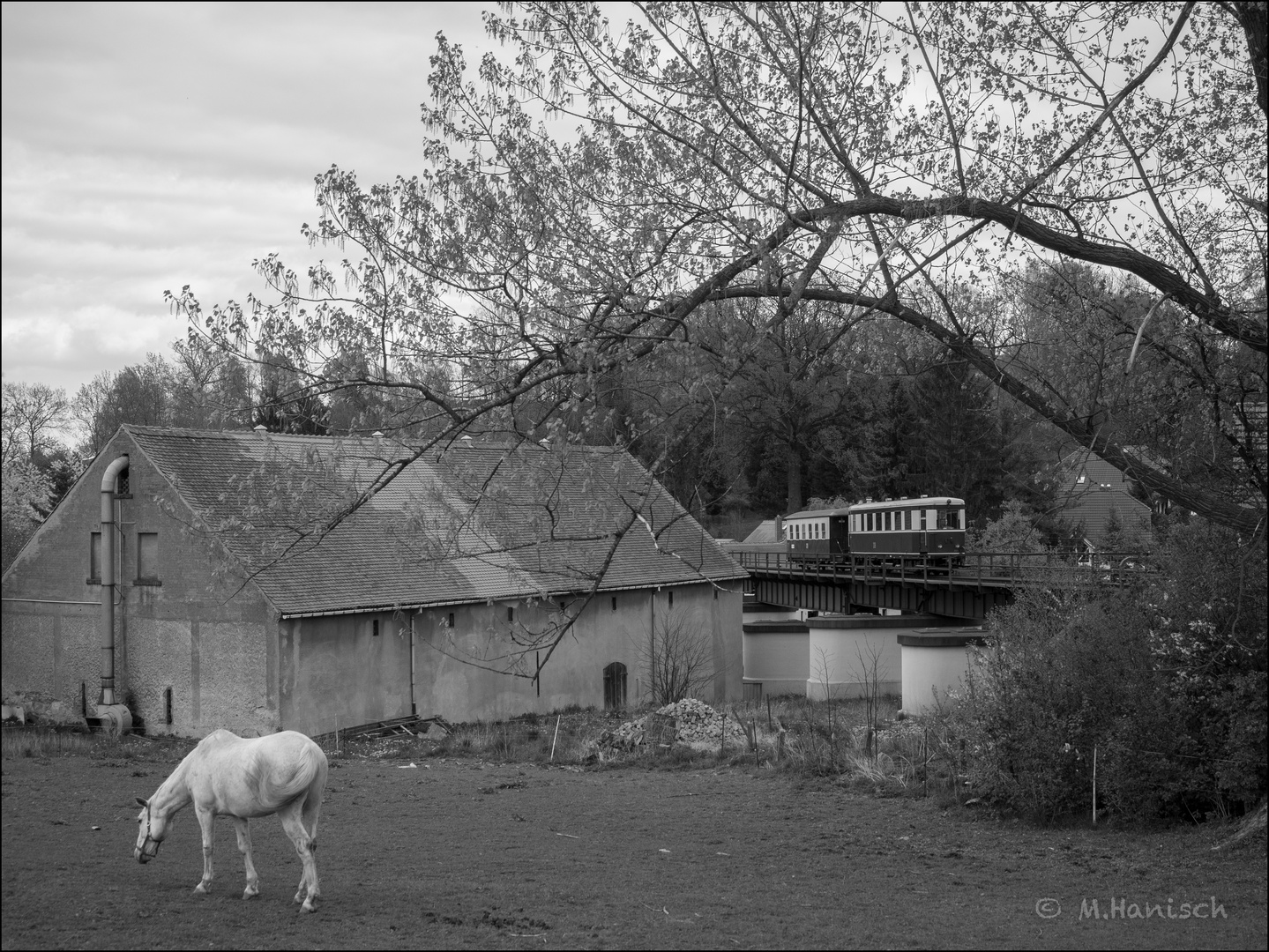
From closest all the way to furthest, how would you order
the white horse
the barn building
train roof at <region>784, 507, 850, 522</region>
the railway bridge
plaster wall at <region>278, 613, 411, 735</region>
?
the white horse, plaster wall at <region>278, 613, 411, 735</region>, the barn building, the railway bridge, train roof at <region>784, 507, 850, 522</region>

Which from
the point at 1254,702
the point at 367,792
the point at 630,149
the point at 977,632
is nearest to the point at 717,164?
the point at 630,149

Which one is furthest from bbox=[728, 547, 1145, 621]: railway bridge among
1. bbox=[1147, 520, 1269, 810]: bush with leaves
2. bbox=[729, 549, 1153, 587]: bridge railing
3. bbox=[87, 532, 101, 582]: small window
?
bbox=[87, 532, 101, 582]: small window

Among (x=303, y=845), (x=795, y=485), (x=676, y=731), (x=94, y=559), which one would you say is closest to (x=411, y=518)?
(x=303, y=845)

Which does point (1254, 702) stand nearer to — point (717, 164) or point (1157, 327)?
point (1157, 327)

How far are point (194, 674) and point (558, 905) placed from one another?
61.7 feet

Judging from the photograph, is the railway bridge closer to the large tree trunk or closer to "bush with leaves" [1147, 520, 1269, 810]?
the large tree trunk

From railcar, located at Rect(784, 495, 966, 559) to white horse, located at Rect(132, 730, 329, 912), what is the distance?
29.0 m

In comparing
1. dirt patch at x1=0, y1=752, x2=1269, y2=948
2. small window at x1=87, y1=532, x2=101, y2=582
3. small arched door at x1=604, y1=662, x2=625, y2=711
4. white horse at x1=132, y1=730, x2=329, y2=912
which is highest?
small window at x1=87, y1=532, x2=101, y2=582

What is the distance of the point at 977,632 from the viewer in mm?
28438

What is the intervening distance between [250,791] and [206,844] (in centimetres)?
86

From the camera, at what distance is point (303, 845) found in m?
9.48

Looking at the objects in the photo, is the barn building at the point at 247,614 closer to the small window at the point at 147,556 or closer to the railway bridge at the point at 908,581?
the small window at the point at 147,556

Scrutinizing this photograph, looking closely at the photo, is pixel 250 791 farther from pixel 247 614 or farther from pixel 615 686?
pixel 615 686

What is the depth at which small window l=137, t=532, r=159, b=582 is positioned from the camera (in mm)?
27391
